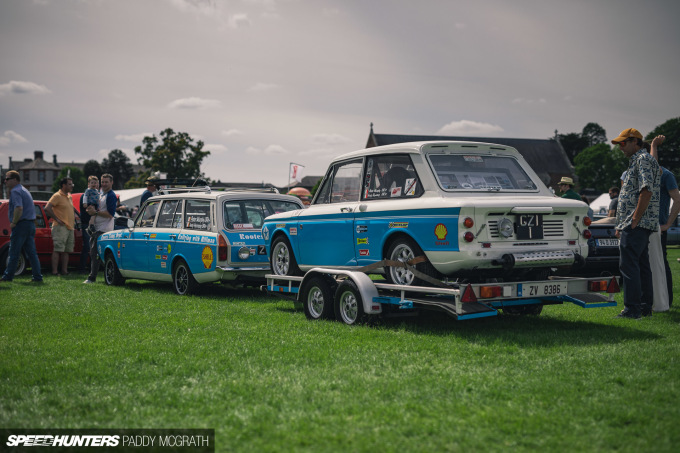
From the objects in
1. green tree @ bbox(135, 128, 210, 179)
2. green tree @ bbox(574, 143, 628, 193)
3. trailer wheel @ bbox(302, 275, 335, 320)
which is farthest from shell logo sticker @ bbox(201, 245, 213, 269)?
green tree @ bbox(574, 143, 628, 193)

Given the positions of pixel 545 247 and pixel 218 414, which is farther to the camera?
pixel 545 247

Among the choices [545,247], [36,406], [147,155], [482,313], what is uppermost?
[147,155]

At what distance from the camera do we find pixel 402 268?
7328mm

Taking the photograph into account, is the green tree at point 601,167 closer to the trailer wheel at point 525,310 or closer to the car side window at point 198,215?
the car side window at point 198,215

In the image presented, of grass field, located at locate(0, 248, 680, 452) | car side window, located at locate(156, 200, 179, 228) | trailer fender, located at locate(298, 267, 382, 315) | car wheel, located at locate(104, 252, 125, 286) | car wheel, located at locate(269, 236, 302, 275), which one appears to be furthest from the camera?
car wheel, located at locate(104, 252, 125, 286)

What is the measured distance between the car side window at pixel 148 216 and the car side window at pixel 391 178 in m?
5.63

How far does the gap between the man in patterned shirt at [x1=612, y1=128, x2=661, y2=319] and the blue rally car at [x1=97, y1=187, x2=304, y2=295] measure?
5295 millimetres

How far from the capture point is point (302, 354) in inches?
239

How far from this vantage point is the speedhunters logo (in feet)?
12.3

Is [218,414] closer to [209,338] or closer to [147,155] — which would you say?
[209,338]

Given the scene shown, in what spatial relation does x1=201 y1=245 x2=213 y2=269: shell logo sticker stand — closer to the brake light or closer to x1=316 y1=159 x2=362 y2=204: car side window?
x1=316 y1=159 x2=362 y2=204: car side window

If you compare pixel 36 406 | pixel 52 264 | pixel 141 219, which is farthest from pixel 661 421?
pixel 52 264

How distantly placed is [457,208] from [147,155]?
Answer: 60.0m

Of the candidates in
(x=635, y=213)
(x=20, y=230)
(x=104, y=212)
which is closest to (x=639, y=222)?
(x=635, y=213)
